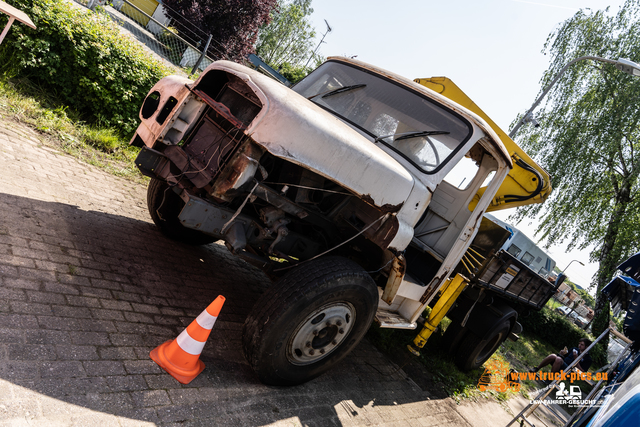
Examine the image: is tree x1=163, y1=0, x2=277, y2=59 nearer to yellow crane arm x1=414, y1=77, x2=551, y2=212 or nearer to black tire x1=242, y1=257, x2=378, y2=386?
yellow crane arm x1=414, y1=77, x2=551, y2=212

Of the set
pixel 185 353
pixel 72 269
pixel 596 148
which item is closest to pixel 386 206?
pixel 185 353

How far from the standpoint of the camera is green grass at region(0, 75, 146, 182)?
5.80 metres

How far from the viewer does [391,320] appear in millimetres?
4141

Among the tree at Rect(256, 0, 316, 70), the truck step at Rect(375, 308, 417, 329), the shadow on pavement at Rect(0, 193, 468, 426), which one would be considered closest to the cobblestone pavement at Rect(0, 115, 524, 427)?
the shadow on pavement at Rect(0, 193, 468, 426)

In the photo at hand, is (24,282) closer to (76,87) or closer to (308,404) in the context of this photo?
(308,404)

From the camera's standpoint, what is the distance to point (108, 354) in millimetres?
2779

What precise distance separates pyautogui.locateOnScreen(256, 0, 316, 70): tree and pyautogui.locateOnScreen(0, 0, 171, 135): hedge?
47.8m

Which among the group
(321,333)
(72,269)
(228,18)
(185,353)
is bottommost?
(72,269)

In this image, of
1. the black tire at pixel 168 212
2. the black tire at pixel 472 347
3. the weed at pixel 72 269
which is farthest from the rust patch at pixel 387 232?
the black tire at pixel 472 347

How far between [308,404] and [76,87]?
625 centimetres

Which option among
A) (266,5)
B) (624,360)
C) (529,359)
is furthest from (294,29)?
(624,360)

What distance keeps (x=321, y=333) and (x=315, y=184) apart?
1.26 m

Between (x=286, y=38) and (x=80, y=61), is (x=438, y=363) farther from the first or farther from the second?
(x=286, y=38)

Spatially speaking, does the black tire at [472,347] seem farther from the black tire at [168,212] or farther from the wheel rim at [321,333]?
the black tire at [168,212]
